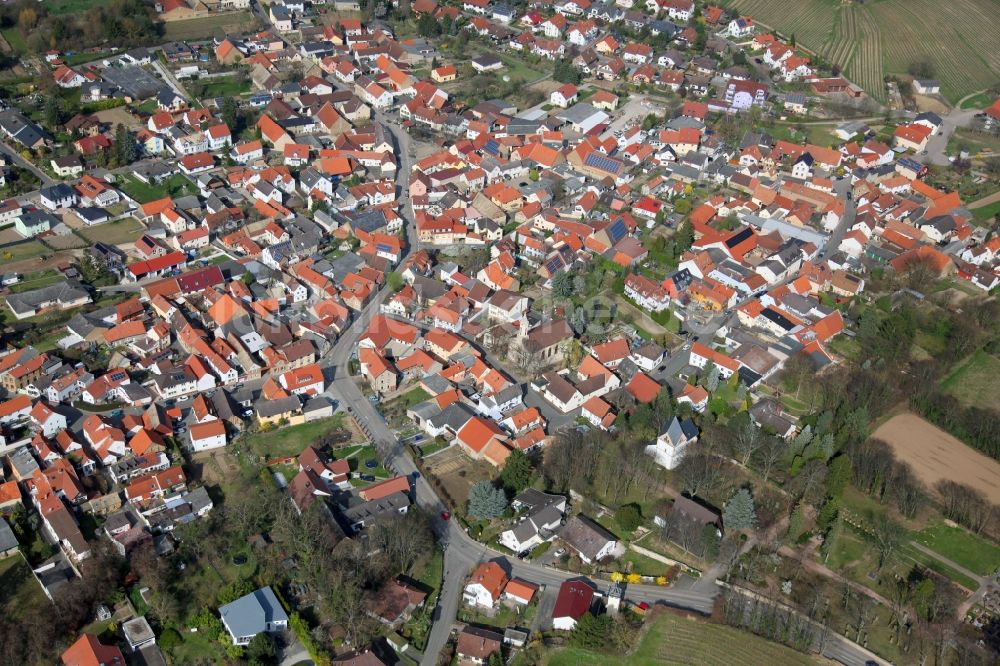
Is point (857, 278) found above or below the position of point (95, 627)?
above

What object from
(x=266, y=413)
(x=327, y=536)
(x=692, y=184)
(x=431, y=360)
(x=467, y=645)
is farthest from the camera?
(x=692, y=184)

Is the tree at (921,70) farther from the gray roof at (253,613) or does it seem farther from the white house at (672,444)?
the gray roof at (253,613)

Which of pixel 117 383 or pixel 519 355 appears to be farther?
pixel 519 355

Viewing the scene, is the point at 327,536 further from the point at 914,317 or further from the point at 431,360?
the point at 914,317

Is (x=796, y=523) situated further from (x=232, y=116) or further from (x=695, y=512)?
(x=232, y=116)

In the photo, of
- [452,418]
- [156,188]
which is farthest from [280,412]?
[156,188]

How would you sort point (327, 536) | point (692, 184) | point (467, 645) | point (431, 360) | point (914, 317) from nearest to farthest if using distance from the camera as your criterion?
point (467, 645) < point (327, 536) < point (431, 360) < point (914, 317) < point (692, 184)

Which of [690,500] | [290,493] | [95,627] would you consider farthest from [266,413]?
[690,500]

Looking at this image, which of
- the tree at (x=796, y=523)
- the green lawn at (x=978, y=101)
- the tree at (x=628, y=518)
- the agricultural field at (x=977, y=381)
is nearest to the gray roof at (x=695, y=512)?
the tree at (x=628, y=518)
